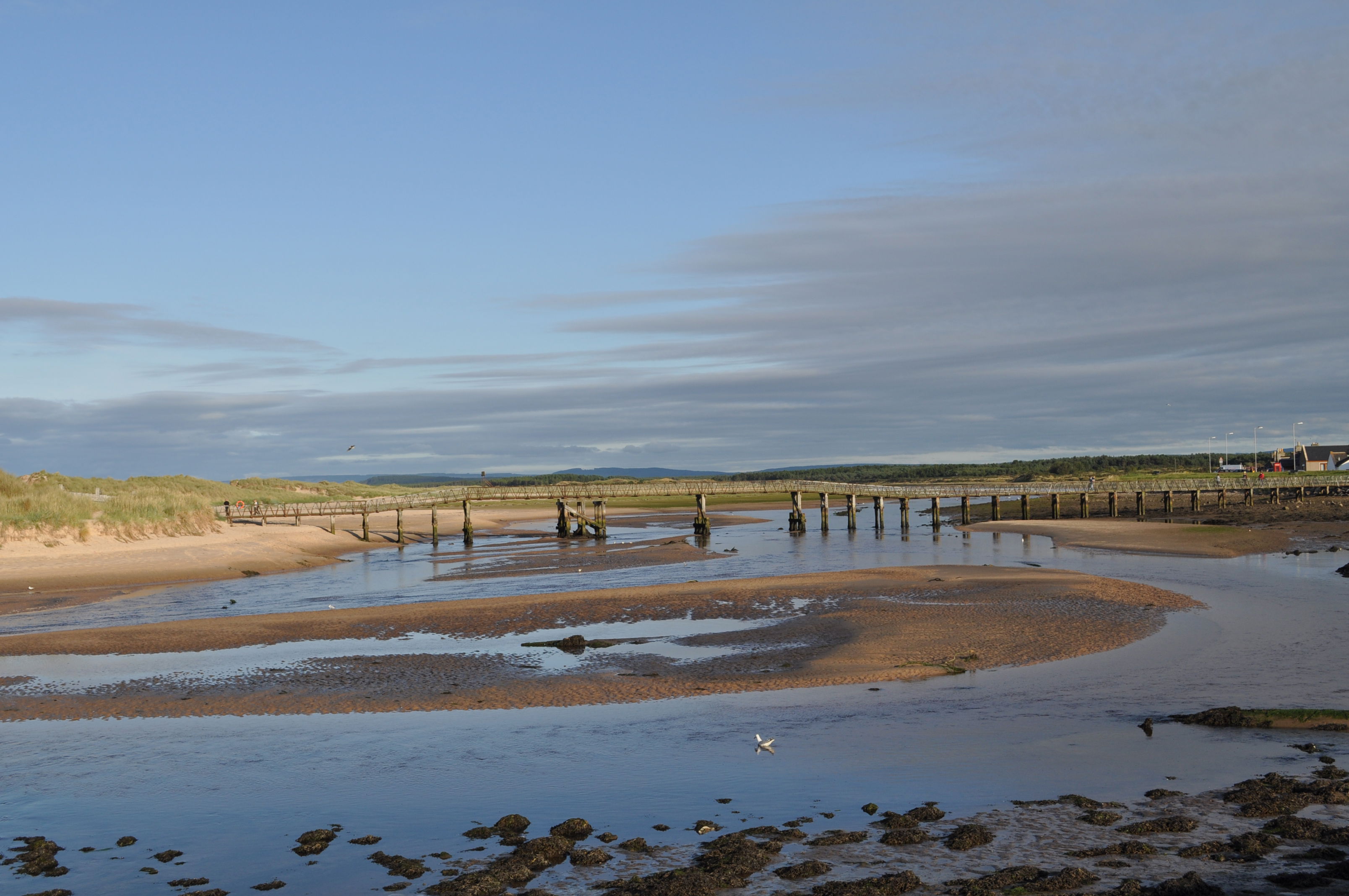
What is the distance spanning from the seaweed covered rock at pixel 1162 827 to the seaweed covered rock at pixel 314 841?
832 cm

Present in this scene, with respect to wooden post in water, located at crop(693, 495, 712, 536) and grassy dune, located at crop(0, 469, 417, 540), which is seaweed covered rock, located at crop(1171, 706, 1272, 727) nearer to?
grassy dune, located at crop(0, 469, 417, 540)

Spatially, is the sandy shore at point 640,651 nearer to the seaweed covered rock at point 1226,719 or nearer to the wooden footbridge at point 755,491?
the seaweed covered rock at point 1226,719

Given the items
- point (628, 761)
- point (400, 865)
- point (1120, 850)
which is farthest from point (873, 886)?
point (628, 761)

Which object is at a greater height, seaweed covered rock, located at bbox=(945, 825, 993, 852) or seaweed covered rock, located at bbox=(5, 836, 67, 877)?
seaweed covered rock, located at bbox=(5, 836, 67, 877)

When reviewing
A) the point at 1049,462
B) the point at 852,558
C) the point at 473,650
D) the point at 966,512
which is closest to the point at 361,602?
the point at 473,650

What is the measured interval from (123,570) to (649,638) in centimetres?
2626

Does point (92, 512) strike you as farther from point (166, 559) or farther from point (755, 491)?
point (755, 491)

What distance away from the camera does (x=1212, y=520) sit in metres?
64.0

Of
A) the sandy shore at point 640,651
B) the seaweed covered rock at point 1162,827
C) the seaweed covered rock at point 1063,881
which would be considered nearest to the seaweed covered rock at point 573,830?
the seaweed covered rock at point 1063,881

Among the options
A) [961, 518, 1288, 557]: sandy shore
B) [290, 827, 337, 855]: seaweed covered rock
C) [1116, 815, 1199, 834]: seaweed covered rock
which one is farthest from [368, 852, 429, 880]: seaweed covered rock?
[961, 518, 1288, 557]: sandy shore

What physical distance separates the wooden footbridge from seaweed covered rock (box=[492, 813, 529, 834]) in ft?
155

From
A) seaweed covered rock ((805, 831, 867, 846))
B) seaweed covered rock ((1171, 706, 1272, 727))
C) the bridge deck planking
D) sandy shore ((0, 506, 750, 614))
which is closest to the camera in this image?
seaweed covered rock ((805, 831, 867, 846))

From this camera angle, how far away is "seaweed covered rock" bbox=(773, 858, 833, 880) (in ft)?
30.9

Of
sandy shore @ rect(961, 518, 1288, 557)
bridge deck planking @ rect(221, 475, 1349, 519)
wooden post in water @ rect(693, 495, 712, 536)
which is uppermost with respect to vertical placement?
bridge deck planking @ rect(221, 475, 1349, 519)
